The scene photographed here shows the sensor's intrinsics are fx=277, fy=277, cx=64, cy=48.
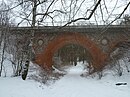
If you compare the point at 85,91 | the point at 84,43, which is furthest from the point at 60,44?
the point at 85,91

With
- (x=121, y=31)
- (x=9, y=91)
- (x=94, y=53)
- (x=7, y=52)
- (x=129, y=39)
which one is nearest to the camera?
(x=9, y=91)

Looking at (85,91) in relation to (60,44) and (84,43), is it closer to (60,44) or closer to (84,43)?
(84,43)

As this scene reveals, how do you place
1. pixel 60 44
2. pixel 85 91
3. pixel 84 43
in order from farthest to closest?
pixel 60 44
pixel 84 43
pixel 85 91

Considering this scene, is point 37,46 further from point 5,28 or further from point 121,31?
point 5,28

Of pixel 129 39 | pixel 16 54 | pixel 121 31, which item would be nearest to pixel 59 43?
pixel 121 31

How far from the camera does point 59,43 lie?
33938 mm

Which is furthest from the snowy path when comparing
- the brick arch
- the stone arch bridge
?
the brick arch

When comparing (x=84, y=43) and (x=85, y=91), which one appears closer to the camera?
(x=85, y=91)

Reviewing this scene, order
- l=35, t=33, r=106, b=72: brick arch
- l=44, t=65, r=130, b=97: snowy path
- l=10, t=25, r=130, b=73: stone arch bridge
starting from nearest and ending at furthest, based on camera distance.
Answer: l=44, t=65, r=130, b=97: snowy path < l=10, t=25, r=130, b=73: stone arch bridge < l=35, t=33, r=106, b=72: brick arch

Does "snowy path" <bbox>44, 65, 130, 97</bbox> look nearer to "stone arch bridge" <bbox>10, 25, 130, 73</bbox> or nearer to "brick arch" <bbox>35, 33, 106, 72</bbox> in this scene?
"stone arch bridge" <bbox>10, 25, 130, 73</bbox>

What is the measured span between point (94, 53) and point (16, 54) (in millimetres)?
14211

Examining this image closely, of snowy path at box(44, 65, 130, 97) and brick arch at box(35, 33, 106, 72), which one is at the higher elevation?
brick arch at box(35, 33, 106, 72)

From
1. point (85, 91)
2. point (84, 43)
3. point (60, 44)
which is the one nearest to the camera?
point (85, 91)

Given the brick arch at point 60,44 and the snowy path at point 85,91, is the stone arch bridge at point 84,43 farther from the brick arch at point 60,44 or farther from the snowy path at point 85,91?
the snowy path at point 85,91
